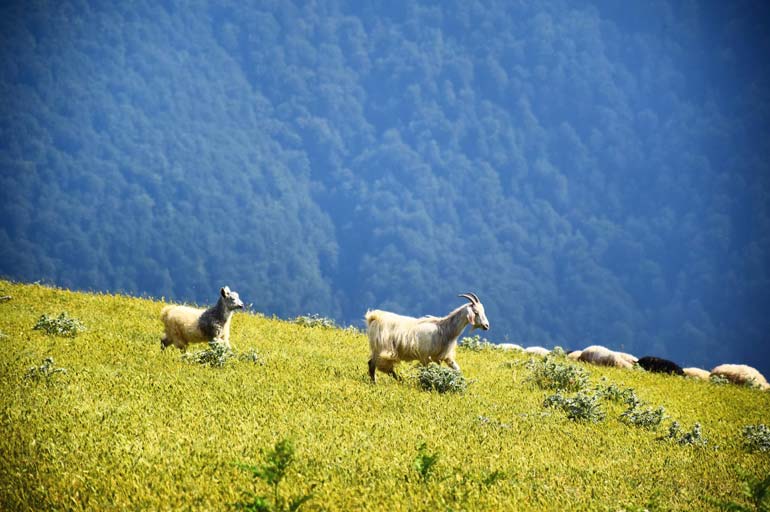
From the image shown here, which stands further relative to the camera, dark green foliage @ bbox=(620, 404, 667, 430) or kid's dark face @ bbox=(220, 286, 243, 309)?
kid's dark face @ bbox=(220, 286, 243, 309)

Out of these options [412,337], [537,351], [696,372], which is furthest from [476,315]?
[696,372]

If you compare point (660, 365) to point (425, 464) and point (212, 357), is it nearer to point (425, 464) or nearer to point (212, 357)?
point (212, 357)

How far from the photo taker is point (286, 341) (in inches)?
837

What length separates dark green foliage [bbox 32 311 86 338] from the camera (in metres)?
17.1

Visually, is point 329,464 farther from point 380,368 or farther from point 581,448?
point 380,368

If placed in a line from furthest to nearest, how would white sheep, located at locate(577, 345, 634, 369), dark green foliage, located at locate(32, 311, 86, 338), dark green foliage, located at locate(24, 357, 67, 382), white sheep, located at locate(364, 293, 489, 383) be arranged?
white sheep, located at locate(577, 345, 634, 369)
dark green foliage, located at locate(32, 311, 86, 338)
white sheep, located at locate(364, 293, 489, 383)
dark green foliage, located at locate(24, 357, 67, 382)

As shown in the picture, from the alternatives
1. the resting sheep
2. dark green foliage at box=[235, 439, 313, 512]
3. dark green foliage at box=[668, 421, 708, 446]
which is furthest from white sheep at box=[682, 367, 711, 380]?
dark green foliage at box=[235, 439, 313, 512]

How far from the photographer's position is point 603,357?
91.7 ft

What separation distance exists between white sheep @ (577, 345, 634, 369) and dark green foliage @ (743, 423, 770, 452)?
13.9 m

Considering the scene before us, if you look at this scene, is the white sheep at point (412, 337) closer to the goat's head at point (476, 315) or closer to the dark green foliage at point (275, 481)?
the goat's head at point (476, 315)

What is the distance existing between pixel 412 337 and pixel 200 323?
487 cm

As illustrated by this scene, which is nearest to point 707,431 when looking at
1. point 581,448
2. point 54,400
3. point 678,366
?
point 581,448

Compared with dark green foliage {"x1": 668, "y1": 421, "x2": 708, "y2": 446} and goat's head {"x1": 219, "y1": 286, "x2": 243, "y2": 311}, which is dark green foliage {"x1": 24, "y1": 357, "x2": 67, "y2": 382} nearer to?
goat's head {"x1": 219, "y1": 286, "x2": 243, "y2": 311}

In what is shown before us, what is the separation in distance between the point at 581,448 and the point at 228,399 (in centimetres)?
567
